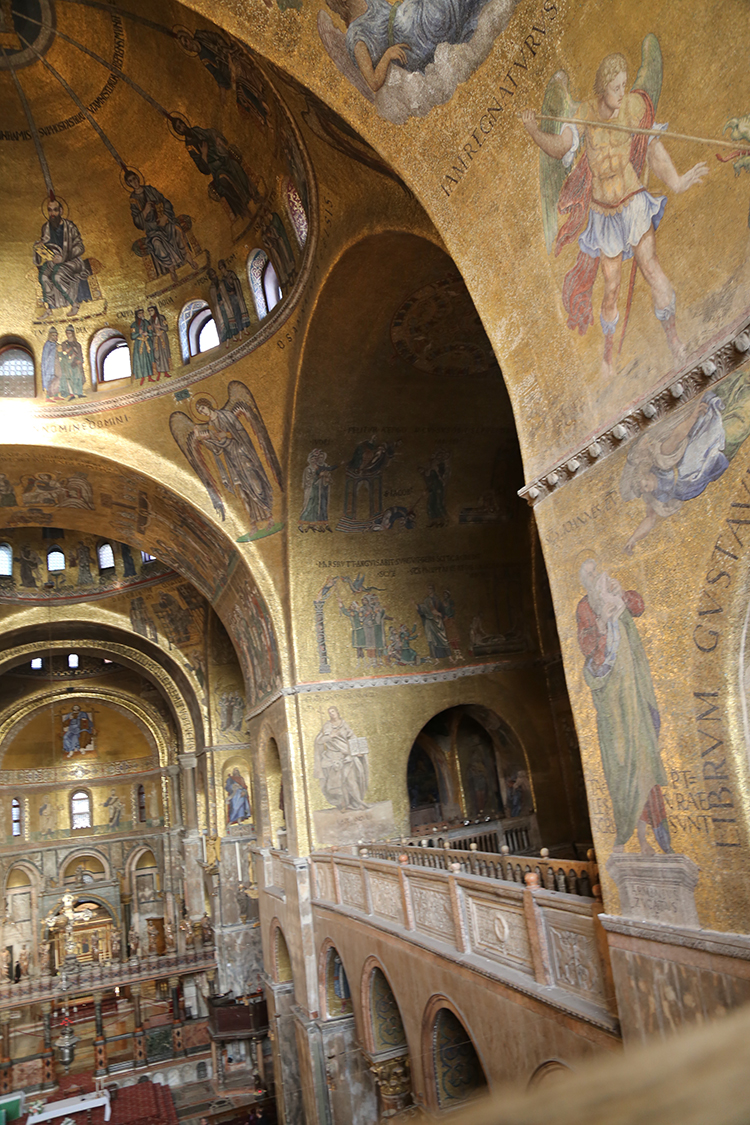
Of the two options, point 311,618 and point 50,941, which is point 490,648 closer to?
point 311,618

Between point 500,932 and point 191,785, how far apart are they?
22441 millimetres

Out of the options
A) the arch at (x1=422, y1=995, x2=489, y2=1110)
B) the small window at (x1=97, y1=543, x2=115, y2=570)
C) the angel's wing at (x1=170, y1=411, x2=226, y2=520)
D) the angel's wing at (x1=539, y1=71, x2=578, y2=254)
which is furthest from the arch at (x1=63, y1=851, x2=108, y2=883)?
the angel's wing at (x1=539, y1=71, x2=578, y2=254)

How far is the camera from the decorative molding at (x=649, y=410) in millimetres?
4574

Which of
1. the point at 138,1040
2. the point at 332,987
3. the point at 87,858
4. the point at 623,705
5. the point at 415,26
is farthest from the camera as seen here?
the point at 87,858

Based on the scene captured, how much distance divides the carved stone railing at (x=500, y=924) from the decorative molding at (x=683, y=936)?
0.42 m

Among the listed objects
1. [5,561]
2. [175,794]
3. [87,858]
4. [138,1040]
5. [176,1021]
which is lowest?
[138,1040]

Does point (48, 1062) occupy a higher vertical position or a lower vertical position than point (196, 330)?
lower

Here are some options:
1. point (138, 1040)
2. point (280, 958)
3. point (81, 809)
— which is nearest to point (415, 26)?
point (280, 958)

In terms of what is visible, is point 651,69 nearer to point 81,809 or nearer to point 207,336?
point 207,336

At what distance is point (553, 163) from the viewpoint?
6.02 metres

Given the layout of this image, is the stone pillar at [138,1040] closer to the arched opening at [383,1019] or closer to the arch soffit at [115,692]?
the arch soffit at [115,692]

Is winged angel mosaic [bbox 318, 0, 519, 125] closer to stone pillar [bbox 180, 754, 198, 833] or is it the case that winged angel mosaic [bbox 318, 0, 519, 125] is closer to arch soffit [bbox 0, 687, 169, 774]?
stone pillar [bbox 180, 754, 198, 833]

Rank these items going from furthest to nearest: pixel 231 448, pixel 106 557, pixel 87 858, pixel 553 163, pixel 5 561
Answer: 1. pixel 87 858
2. pixel 106 557
3. pixel 5 561
4. pixel 231 448
5. pixel 553 163

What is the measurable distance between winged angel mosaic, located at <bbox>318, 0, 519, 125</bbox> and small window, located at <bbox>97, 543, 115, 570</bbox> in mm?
19724
